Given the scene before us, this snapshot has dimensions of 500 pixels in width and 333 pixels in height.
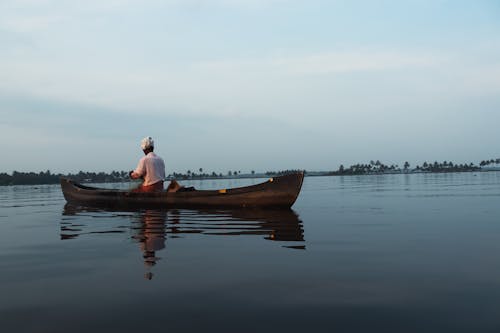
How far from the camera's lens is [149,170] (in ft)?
45.6

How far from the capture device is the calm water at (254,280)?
3242 mm

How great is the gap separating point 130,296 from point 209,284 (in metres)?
0.86

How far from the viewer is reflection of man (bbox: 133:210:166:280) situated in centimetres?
563

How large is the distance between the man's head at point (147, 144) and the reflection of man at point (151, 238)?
10.6 feet

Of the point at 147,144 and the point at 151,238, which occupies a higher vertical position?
the point at 147,144

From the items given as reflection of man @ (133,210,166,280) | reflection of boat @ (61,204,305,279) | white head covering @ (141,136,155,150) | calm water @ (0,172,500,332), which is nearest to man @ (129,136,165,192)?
white head covering @ (141,136,155,150)

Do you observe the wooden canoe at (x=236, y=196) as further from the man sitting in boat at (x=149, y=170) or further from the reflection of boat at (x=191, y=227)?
Answer: the reflection of boat at (x=191, y=227)

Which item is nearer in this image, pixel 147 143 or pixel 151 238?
pixel 151 238

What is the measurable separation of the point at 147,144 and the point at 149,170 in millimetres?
981

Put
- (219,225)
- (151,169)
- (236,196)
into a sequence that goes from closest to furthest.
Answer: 1. (219,225)
2. (236,196)
3. (151,169)

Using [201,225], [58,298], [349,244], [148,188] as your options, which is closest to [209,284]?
[58,298]

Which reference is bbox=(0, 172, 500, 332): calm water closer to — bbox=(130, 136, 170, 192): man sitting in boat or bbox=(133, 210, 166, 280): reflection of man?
bbox=(133, 210, 166, 280): reflection of man

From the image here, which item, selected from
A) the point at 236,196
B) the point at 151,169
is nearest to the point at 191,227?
the point at 236,196

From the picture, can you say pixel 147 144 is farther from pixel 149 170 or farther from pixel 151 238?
pixel 151 238
